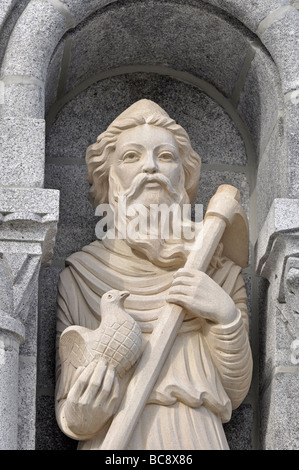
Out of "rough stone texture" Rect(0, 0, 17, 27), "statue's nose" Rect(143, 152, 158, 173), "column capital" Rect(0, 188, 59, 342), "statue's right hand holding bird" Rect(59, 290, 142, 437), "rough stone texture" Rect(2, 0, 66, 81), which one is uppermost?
"rough stone texture" Rect(0, 0, 17, 27)

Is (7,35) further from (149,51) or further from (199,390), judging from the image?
(199,390)

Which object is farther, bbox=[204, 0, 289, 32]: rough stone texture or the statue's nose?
bbox=[204, 0, 289, 32]: rough stone texture

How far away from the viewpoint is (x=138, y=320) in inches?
203

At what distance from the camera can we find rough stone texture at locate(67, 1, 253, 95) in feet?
18.7

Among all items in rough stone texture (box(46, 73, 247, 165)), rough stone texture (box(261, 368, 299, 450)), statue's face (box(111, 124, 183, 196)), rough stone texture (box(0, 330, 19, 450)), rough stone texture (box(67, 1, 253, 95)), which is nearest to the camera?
rough stone texture (box(0, 330, 19, 450))

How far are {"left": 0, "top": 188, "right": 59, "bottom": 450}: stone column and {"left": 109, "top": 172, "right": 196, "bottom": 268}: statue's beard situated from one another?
1.23 feet

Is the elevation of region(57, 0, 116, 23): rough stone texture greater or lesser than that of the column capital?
greater

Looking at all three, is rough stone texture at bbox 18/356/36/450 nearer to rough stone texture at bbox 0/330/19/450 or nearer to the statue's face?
rough stone texture at bbox 0/330/19/450

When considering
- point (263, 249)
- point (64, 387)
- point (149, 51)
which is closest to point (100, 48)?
point (149, 51)

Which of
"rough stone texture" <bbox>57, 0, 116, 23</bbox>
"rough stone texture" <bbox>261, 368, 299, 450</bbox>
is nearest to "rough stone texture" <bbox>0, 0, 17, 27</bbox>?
"rough stone texture" <bbox>57, 0, 116, 23</bbox>

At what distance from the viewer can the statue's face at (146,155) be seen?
541 centimetres

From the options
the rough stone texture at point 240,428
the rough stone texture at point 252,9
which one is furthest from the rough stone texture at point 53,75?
the rough stone texture at point 240,428

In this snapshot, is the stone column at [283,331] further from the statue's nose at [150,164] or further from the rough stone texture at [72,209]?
the rough stone texture at [72,209]

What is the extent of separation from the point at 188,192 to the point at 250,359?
745mm
